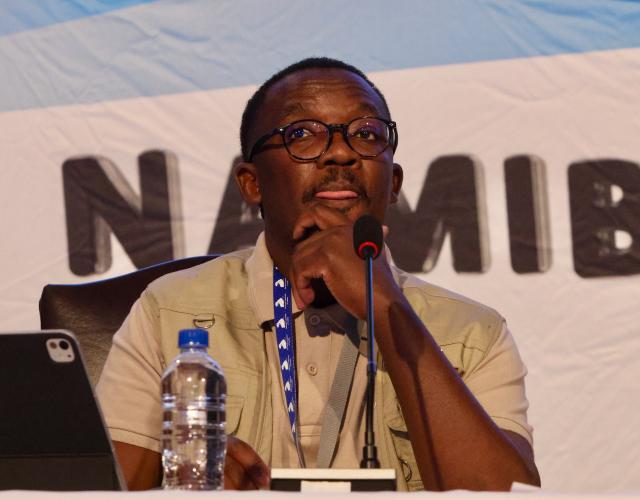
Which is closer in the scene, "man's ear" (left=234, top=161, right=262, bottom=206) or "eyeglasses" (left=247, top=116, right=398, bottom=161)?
"eyeglasses" (left=247, top=116, right=398, bottom=161)

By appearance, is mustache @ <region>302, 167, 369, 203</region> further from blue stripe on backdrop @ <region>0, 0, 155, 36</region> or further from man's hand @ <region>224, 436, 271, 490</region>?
blue stripe on backdrop @ <region>0, 0, 155, 36</region>

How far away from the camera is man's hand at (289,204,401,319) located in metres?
1.81

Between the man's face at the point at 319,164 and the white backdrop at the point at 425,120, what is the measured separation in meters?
0.59

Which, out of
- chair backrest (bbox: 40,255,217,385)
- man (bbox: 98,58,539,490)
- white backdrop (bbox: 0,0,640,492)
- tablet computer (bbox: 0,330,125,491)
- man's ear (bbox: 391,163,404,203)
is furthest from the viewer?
white backdrop (bbox: 0,0,640,492)

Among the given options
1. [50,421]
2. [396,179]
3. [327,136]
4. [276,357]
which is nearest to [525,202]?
[396,179]

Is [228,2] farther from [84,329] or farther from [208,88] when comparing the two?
[84,329]

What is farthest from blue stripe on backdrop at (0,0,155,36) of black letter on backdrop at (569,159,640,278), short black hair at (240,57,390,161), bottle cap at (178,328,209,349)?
bottle cap at (178,328,209,349)

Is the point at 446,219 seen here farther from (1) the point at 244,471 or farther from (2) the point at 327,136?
(1) the point at 244,471

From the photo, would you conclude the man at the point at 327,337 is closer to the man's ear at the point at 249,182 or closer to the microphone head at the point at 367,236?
the man's ear at the point at 249,182

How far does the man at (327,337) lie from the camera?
69.2 inches

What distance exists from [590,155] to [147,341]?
1213 mm

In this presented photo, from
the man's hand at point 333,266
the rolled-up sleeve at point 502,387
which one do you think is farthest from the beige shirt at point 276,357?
the man's hand at point 333,266

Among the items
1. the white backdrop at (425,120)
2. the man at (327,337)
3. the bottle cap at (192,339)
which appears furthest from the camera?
the white backdrop at (425,120)

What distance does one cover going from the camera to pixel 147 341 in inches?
78.6
